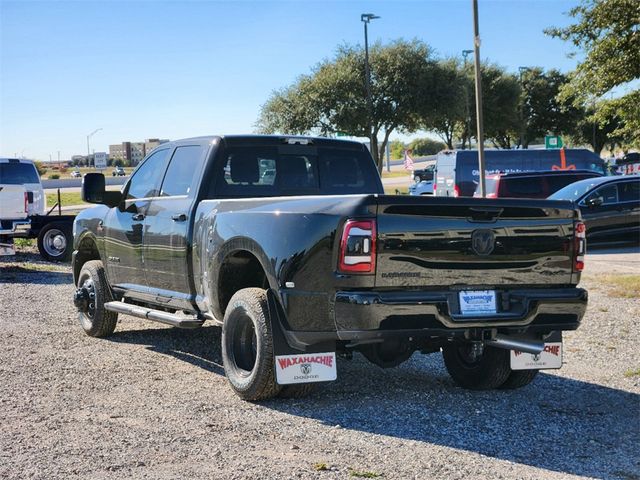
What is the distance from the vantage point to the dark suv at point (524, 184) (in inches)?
940

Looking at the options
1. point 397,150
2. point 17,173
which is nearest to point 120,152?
point 397,150

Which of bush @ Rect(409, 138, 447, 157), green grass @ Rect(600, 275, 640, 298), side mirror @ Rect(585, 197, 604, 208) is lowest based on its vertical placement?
green grass @ Rect(600, 275, 640, 298)

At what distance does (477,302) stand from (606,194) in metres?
15.7

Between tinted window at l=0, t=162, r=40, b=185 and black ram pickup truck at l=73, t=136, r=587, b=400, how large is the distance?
14.9 metres

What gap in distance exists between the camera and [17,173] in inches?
851

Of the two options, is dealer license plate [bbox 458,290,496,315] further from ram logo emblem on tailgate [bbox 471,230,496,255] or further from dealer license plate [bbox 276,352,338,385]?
dealer license plate [bbox 276,352,338,385]

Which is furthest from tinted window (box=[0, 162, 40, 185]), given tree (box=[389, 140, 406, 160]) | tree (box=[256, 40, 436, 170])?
tree (box=[389, 140, 406, 160])

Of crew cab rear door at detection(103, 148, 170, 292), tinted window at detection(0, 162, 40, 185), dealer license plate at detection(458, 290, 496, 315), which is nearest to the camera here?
dealer license plate at detection(458, 290, 496, 315)

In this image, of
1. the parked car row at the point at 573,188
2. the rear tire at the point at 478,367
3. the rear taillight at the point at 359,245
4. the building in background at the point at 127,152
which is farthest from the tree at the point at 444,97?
the building in background at the point at 127,152

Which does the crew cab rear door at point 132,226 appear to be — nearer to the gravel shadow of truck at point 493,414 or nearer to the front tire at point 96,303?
the front tire at point 96,303

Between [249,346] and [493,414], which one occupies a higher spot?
[249,346]

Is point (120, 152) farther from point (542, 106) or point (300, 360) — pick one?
point (300, 360)

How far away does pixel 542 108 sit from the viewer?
7325 cm

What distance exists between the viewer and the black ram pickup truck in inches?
221
